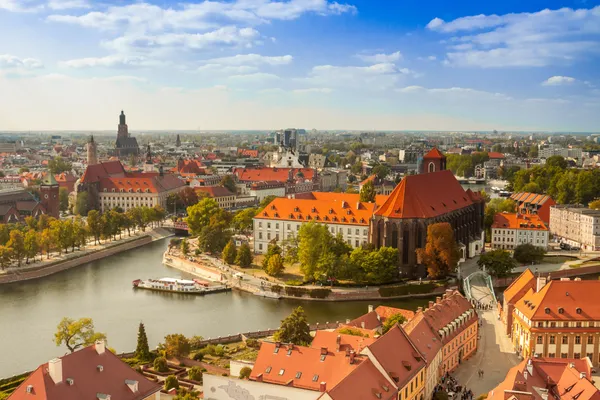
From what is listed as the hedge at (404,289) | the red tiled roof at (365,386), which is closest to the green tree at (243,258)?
the hedge at (404,289)

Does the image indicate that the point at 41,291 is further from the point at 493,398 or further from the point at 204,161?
the point at 204,161

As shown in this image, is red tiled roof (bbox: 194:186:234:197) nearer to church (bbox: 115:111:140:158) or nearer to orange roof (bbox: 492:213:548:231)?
orange roof (bbox: 492:213:548:231)

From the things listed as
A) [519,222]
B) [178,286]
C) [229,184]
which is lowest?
[178,286]

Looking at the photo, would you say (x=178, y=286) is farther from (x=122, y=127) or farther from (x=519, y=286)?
(x=122, y=127)

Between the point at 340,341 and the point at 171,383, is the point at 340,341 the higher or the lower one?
the higher one

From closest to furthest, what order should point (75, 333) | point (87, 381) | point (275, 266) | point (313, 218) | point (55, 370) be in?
1. point (55, 370)
2. point (87, 381)
3. point (75, 333)
4. point (275, 266)
5. point (313, 218)

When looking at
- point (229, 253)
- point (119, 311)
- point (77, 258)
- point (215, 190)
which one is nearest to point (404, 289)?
point (229, 253)

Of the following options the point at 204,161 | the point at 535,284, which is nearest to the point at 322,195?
the point at 535,284

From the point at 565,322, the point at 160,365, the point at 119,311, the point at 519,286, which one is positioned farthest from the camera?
the point at 119,311
